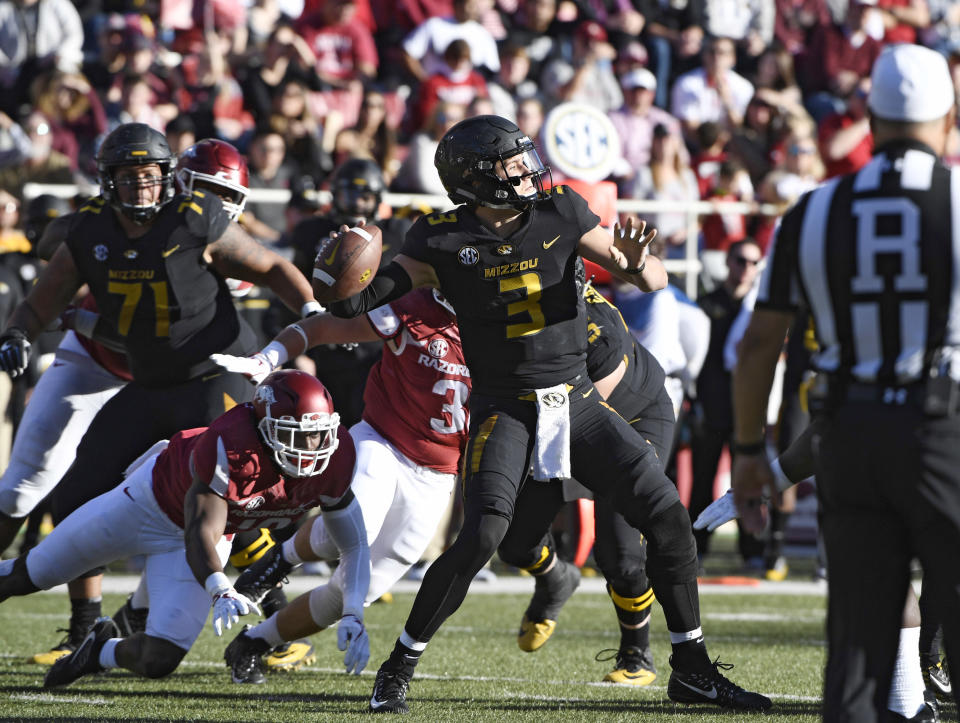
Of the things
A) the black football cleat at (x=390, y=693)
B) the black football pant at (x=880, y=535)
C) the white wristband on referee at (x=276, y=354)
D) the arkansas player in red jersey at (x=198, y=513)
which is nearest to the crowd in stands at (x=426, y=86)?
the white wristband on referee at (x=276, y=354)

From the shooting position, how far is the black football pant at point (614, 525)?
17.9ft

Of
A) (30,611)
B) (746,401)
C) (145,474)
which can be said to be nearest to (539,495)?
(145,474)

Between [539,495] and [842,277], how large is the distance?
2.42 metres

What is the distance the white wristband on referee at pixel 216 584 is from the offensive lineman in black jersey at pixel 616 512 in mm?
1220

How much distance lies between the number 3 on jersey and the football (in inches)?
17.3

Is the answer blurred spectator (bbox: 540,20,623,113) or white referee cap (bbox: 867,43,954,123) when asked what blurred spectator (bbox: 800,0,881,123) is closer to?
blurred spectator (bbox: 540,20,623,113)

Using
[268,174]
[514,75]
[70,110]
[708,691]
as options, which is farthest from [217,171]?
[514,75]

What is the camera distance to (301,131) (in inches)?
428

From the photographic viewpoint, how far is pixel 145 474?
521 cm

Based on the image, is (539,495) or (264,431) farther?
(539,495)

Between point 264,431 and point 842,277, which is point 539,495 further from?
point 842,277

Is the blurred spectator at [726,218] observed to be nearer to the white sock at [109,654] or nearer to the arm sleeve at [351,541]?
the arm sleeve at [351,541]

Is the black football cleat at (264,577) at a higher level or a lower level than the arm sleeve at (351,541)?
lower

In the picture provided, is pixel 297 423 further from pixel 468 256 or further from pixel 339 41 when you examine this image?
pixel 339 41
